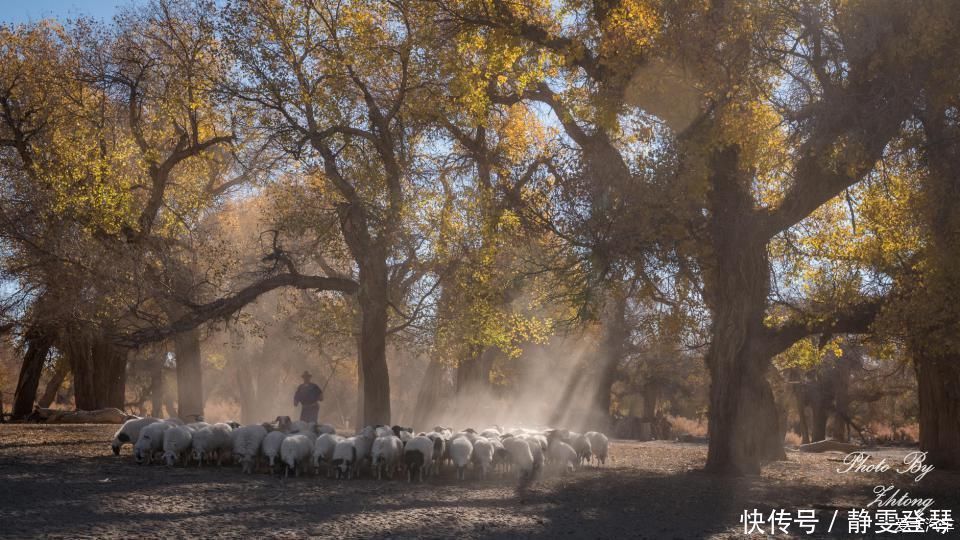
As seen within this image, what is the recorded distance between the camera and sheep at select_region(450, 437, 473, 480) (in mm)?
16109

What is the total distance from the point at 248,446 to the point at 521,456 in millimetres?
4845

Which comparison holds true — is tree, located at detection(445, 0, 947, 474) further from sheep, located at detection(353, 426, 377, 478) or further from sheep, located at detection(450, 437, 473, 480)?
sheep, located at detection(353, 426, 377, 478)

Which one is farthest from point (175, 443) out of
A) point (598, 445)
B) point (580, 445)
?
point (598, 445)

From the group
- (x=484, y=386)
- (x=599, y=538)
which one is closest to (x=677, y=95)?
(x=599, y=538)

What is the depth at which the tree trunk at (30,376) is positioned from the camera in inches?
1227

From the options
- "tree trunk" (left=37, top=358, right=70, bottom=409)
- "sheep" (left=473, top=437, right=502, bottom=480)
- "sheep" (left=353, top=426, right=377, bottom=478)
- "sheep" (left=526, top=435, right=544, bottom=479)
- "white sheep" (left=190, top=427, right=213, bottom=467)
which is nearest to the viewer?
"sheep" (left=353, top=426, right=377, bottom=478)

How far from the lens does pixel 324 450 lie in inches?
614

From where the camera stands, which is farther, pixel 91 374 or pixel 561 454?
pixel 91 374

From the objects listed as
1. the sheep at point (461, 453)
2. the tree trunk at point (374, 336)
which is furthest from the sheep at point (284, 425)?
the sheep at point (461, 453)

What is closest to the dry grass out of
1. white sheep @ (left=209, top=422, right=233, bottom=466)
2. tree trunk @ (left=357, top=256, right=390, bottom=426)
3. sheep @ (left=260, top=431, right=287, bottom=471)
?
tree trunk @ (left=357, top=256, right=390, bottom=426)

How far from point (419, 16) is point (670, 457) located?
12694 millimetres

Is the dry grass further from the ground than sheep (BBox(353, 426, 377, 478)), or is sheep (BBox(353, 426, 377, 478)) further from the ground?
sheep (BBox(353, 426, 377, 478))

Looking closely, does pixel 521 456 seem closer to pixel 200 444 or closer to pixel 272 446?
pixel 272 446

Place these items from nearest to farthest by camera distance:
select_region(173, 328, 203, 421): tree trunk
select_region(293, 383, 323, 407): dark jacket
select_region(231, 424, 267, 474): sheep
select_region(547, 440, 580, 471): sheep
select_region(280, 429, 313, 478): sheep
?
select_region(280, 429, 313, 478): sheep, select_region(231, 424, 267, 474): sheep, select_region(547, 440, 580, 471): sheep, select_region(293, 383, 323, 407): dark jacket, select_region(173, 328, 203, 421): tree trunk
